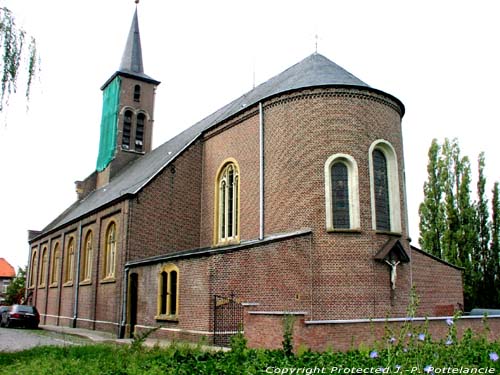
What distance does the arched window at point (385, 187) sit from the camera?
714 inches

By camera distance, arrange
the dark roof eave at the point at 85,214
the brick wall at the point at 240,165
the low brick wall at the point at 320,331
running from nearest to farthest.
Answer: the low brick wall at the point at 320,331 → the brick wall at the point at 240,165 → the dark roof eave at the point at 85,214

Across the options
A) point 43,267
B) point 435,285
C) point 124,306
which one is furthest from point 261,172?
point 43,267

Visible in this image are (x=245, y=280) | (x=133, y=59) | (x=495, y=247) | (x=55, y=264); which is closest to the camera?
(x=245, y=280)

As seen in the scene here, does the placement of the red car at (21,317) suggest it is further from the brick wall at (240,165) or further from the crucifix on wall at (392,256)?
the crucifix on wall at (392,256)

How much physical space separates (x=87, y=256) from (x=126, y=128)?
997cm

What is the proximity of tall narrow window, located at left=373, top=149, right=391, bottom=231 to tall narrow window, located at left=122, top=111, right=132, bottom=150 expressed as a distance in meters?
19.6

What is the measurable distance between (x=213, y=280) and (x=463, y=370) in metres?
10.1

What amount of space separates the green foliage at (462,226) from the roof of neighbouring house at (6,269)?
194ft

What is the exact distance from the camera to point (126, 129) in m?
33.6

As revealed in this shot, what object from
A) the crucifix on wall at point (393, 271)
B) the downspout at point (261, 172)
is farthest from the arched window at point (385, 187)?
the downspout at point (261, 172)

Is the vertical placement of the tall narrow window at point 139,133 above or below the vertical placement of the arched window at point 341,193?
above

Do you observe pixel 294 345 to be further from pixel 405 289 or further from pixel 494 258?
pixel 494 258

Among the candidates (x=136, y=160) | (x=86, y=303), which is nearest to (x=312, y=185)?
(x=86, y=303)

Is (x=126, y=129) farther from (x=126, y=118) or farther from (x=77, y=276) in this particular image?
(x=77, y=276)
